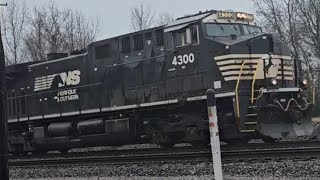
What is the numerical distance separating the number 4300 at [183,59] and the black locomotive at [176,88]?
3 centimetres

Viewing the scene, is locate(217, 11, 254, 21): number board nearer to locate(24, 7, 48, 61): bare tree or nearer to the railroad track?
the railroad track

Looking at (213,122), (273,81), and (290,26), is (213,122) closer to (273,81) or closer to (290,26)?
(273,81)

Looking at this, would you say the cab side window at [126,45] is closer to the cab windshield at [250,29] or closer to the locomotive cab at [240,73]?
the locomotive cab at [240,73]

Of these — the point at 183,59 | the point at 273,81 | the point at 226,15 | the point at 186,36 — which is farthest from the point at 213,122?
the point at 226,15

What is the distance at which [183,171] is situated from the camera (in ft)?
33.4

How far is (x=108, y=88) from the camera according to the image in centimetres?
1627

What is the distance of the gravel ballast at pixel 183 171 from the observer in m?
8.95

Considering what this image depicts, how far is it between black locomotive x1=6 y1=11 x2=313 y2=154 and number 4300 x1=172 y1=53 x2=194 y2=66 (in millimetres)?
28

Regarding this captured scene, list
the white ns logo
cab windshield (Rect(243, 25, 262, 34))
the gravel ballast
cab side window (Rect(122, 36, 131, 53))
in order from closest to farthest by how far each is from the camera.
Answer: the gravel ballast, cab windshield (Rect(243, 25, 262, 34)), cab side window (Rect(122, 36, 131, 53)), the white ns logo

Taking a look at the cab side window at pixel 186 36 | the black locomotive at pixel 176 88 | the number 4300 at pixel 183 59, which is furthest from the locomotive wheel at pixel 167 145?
the cab side window at pixel 186 36

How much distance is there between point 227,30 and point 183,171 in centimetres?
547

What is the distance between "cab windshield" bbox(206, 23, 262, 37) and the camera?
13.9 meters

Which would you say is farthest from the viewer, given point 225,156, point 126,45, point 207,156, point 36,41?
point 36,41

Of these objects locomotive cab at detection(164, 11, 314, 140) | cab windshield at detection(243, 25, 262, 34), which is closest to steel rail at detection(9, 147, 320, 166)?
locomotive cab at detection(164, 11, 314, 140)
